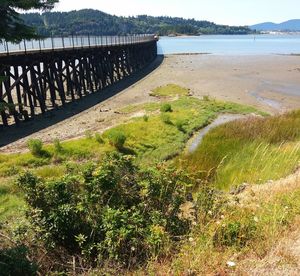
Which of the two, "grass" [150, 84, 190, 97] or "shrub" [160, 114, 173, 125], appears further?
"grass" [150, 84, 190, 97]

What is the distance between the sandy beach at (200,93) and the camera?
2009 centimetres

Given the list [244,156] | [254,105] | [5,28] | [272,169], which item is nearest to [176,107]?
[254,105]

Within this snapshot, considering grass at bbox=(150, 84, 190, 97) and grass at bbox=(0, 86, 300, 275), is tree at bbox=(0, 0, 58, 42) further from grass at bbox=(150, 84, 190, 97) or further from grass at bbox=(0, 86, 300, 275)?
grass at bbox=(150, 84, 190, 97)

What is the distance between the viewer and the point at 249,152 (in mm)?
13508

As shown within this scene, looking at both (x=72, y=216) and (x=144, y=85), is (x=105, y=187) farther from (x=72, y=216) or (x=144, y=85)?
(x=144, y=85)

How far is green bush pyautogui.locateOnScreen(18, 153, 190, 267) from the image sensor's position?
212 inches

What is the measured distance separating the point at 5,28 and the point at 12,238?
11.8ft

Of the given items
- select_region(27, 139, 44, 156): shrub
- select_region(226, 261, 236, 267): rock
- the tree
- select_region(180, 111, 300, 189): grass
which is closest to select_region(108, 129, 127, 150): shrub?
select_region(27, 139, 44, 156): shrub

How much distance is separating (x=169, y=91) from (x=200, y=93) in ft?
8.44

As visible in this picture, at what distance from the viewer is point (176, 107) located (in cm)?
2489

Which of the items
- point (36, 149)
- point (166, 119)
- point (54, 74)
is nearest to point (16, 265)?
point (36, 149)

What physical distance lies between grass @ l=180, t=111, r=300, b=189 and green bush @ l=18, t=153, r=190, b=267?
3.83ft

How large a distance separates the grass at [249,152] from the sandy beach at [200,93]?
6.65m

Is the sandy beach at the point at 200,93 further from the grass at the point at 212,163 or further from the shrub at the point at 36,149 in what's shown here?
the grass at the point at 212,163
